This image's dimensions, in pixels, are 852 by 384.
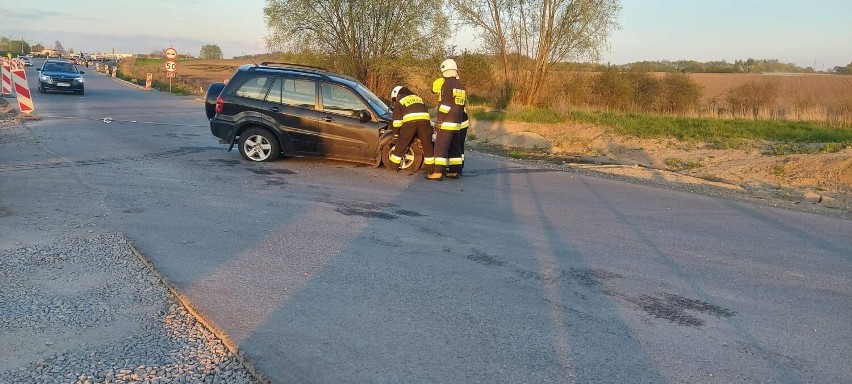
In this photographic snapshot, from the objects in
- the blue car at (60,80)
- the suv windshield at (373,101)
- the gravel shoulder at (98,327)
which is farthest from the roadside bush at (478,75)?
the gravel shoulder at (98,327)

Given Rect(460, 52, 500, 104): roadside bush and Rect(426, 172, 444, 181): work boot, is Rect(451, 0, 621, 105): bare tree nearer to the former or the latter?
Rect(460, 52, 500, 104): roadside bush

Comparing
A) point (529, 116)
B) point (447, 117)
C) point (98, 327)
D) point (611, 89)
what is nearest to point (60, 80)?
point (529, 116)

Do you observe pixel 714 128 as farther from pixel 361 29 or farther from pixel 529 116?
pixel 361 29

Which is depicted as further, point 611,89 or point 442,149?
point 611,89

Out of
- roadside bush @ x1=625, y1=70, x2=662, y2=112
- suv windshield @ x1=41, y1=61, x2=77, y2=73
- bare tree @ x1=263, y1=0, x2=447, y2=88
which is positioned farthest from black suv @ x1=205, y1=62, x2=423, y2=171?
roadside bush @ x1=625, y1=70, x2=662, y2=112

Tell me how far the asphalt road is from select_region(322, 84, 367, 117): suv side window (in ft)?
3.51

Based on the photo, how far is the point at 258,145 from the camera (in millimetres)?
11766

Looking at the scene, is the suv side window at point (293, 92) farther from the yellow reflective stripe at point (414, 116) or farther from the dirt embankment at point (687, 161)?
the dirt embankment at point (687, 161)

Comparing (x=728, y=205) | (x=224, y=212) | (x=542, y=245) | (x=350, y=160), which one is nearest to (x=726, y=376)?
(x=542, y=245)

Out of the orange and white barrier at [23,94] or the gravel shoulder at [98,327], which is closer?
the gravel shoulder at [98,327]

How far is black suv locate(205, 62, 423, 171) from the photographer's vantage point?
11547mm

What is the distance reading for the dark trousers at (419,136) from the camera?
11.1 meters

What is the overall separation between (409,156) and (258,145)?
8.66 feet

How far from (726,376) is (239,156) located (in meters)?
9.92
